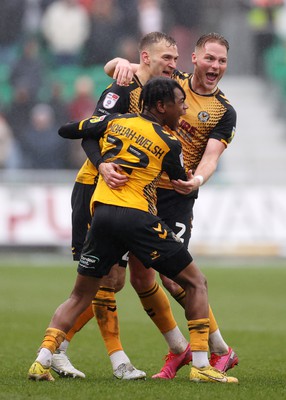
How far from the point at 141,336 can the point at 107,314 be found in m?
3.14

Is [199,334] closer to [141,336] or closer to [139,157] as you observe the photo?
[139,157]

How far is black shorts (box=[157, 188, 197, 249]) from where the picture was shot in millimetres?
7793

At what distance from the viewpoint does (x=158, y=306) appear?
784cm

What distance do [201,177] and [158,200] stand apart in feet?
1.56

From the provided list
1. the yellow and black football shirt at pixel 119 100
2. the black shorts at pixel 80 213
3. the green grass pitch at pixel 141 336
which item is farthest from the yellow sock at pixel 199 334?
the yellow and black football shirt at pixel 119 100

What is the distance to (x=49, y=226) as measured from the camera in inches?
752

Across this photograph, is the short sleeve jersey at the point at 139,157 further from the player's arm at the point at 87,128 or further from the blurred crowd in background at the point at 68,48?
the blurred crowd in background at the point at 68,48

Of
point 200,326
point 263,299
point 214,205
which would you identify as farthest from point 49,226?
point 200,326

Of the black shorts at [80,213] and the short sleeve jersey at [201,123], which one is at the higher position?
the short sleeve jersey at [201,123]

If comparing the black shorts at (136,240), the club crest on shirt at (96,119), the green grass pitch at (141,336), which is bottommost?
the green grass pitch at (141,336)

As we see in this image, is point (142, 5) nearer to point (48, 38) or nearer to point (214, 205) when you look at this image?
point (48, 38)

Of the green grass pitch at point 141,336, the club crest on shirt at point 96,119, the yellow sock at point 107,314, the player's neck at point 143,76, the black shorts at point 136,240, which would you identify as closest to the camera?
the green grass pitch at point 141,336

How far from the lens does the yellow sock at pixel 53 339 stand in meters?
7.15

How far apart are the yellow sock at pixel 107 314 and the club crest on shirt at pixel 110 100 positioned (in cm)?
129
